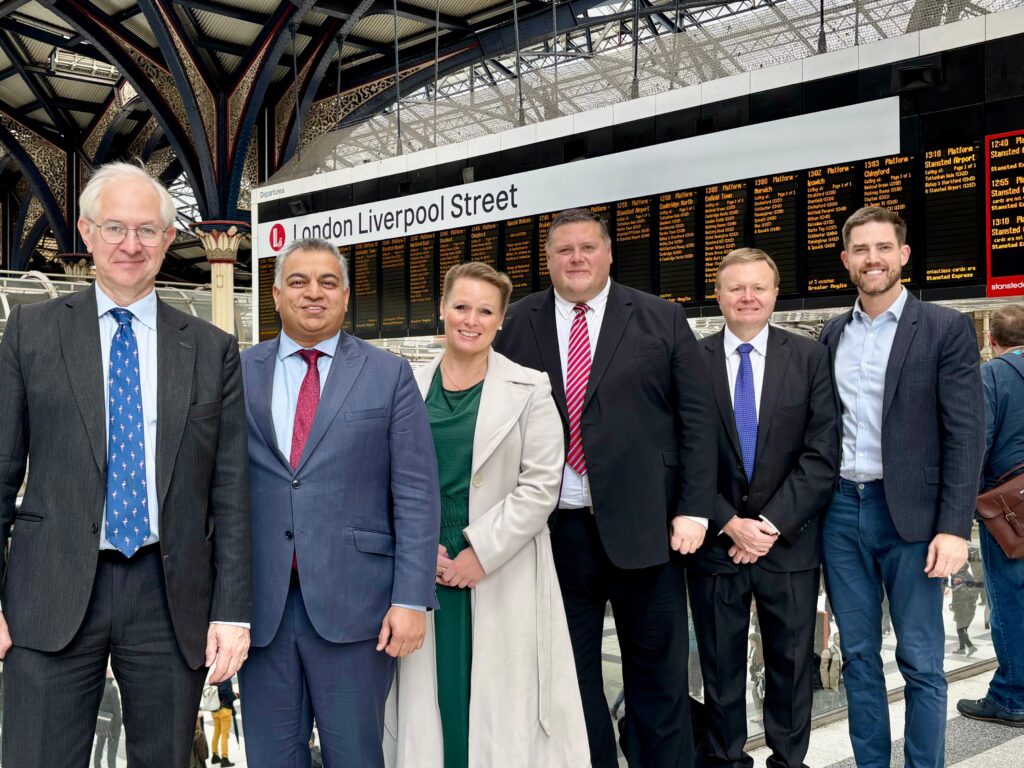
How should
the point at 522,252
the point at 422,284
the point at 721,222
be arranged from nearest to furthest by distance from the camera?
1. the point at 721,222
2. the point at 522,252
3. the point at 422,284

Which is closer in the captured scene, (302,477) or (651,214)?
(302,477)

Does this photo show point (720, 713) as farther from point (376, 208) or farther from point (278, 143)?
point (278, 143)

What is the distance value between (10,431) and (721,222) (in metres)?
6.42

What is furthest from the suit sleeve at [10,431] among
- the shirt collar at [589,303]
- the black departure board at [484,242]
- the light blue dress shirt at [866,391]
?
the black departure board at [484,242]

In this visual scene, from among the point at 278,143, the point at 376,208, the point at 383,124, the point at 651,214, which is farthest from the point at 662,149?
the point at 278,143

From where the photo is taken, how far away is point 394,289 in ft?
33.0

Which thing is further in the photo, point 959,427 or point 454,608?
point 959,427

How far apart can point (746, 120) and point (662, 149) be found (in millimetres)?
765

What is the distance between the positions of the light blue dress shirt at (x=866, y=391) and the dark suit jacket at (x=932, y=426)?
0.14 feet

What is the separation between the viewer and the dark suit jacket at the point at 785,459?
8.63 ft

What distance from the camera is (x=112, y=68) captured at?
2009 cm

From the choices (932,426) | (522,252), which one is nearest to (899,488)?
(932,426)

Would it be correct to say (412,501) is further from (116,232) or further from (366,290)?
(366,290)

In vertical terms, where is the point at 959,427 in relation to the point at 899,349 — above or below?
below
